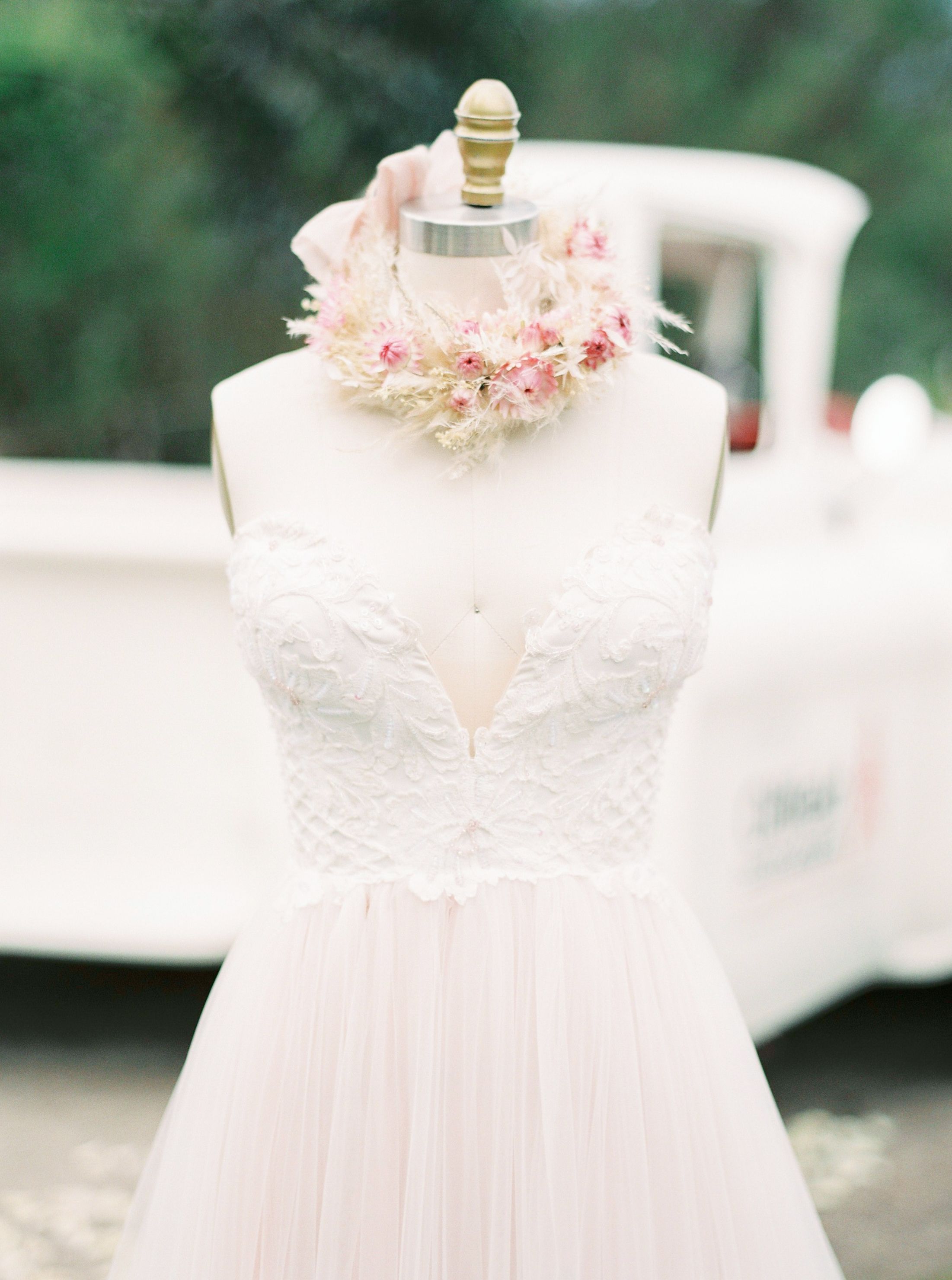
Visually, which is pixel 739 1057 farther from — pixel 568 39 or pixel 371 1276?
pixel 568 39

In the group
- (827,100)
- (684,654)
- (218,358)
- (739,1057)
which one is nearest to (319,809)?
(684,654)

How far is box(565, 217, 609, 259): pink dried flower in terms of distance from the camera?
56.1 inches

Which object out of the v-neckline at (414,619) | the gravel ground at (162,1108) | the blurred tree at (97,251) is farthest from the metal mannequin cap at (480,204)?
the blurred tree at (97,251)

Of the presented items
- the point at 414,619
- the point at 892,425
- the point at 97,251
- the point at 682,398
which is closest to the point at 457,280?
the point at 682,398

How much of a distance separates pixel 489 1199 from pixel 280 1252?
0.22m

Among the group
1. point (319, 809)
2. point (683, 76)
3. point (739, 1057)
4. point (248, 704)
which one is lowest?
point (248, 704)

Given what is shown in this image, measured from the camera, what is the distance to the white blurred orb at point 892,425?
2.94m

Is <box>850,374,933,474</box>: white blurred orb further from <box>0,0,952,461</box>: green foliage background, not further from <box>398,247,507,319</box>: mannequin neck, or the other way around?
<box>0,0,952,461</box>: green foliage background

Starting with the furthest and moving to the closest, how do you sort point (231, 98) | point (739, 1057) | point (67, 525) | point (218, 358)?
point (218, 358), point (231, 98), point (67, 525), point (739, 1057)

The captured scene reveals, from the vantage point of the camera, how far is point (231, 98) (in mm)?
4227

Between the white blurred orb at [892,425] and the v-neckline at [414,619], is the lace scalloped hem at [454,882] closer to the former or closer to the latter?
the v-neckline at [414,619]

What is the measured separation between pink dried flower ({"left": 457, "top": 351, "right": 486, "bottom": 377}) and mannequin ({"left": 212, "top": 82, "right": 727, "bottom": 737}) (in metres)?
0.09

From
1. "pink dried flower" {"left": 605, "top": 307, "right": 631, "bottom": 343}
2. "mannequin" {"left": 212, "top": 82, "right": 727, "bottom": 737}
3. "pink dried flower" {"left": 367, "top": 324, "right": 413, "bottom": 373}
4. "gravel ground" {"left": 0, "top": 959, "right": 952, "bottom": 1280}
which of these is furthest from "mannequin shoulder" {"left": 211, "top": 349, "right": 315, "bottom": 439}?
"gravel ground" {"left": 0, "top": 959, "right": 952, "bottom": 1280}

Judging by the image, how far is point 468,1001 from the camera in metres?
1.31
